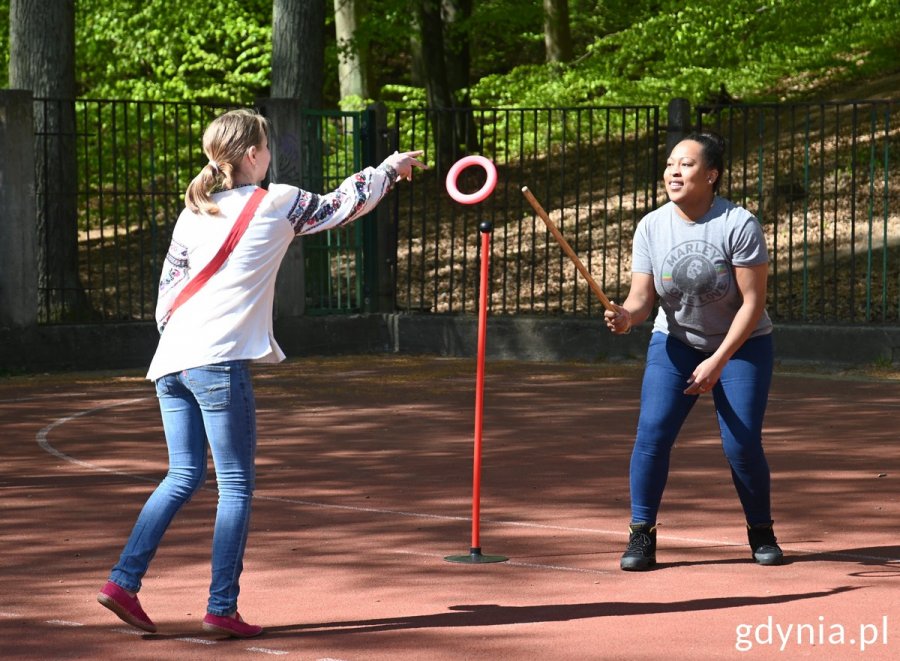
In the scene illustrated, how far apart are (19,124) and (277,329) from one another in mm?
Result: 3429

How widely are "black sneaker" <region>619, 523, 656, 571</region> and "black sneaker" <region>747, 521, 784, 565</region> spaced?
0.47m

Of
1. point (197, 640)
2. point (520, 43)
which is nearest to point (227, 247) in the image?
point (197, 640)

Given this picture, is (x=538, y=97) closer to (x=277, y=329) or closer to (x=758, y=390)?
(x=277, y=329)

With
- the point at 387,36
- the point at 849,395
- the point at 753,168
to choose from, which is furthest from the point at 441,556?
the point at 387,36

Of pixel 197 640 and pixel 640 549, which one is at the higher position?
pixel 640 549

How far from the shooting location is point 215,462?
588 centimetres

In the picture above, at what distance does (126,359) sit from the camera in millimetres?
16312

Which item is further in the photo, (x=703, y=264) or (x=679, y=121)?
(x=679, y=121)

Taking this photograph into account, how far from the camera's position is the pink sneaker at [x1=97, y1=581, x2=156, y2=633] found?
5.88m

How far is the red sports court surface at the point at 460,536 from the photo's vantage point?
5938mm

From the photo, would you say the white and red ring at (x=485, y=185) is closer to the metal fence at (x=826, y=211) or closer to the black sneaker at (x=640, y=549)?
the black sneaker at (x=640, y=549)

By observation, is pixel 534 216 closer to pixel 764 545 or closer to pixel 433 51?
pixel 433 51

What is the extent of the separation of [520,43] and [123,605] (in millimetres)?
30705

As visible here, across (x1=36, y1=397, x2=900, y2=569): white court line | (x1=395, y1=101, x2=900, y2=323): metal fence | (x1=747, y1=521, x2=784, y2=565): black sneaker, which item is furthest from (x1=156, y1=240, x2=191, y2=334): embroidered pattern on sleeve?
(x1=395, y1=101, x2=900, y2=323): metal fence
